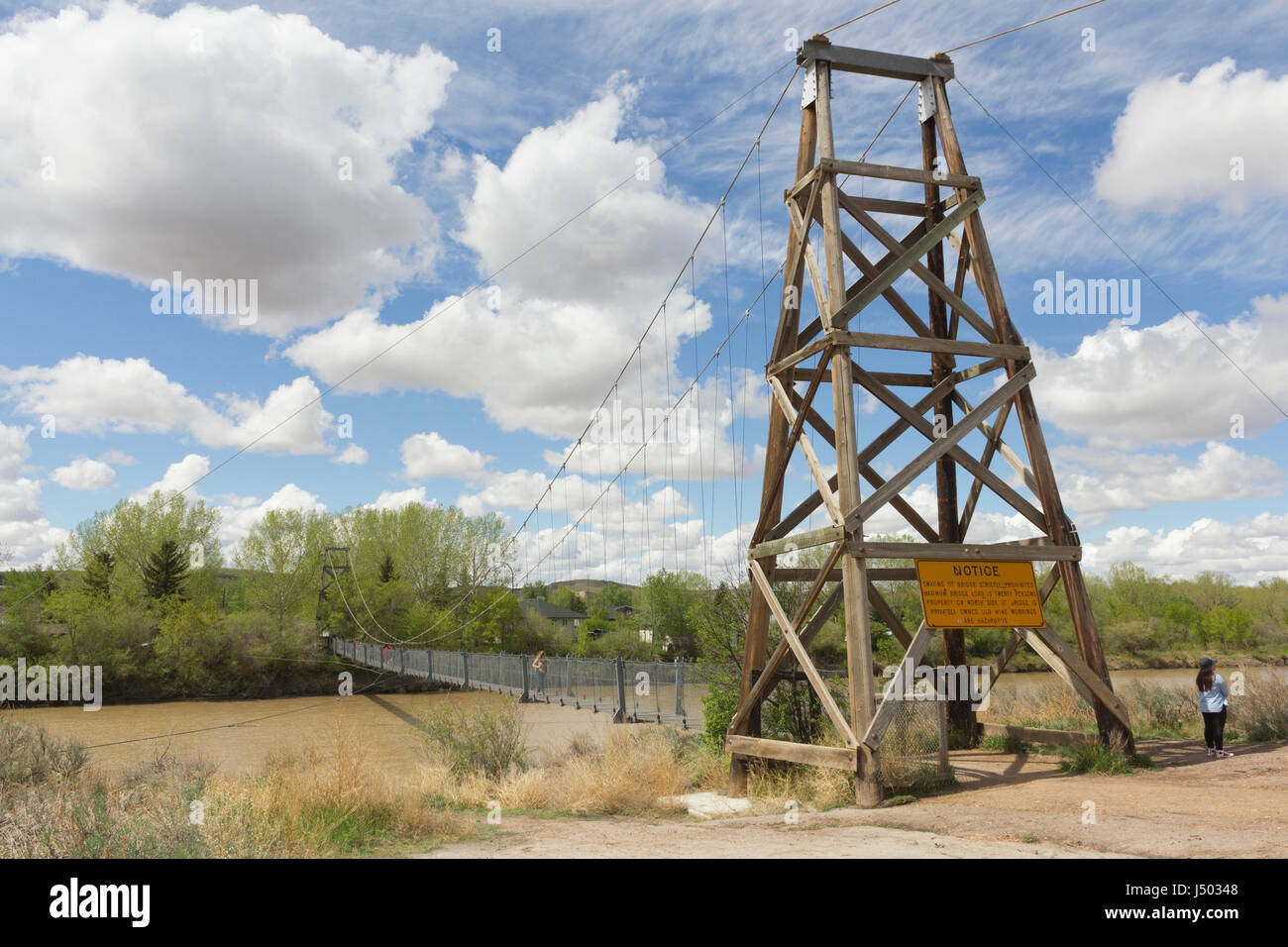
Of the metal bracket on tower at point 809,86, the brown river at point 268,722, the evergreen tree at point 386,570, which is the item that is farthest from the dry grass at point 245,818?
the evergreen tree at point 386,570

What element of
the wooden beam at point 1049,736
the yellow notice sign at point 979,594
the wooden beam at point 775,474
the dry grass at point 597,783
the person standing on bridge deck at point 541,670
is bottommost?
the person standing on bridge deck at point 541,670

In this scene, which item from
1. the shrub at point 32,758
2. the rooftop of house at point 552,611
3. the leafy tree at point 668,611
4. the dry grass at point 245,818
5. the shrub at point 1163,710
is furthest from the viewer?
the rooftop of house at point 552,611

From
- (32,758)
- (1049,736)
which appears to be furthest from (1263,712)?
(32,758)

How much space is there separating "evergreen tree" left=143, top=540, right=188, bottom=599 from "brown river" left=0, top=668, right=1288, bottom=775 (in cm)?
767

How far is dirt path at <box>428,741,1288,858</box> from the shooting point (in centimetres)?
517

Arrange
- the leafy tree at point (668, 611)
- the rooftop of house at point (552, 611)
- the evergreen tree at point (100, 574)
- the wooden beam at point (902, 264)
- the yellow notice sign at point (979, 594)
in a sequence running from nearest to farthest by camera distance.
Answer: the yellow notice sign at point (979, 594), the wooden beam at point (902, 264), the evergreen tree at point (100, 574), the leafy tree at point (668, 611), the rooftop of house at point (552, 611)

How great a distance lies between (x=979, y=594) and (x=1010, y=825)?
9.14 ft

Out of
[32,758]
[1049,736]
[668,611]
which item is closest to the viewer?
[1049,736]

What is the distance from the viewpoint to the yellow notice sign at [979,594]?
8.10m

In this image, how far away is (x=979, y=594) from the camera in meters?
8.30

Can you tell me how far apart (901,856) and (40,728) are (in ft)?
43.4

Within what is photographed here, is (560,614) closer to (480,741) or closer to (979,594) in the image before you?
(480,741)

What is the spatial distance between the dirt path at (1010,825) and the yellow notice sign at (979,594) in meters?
1.46

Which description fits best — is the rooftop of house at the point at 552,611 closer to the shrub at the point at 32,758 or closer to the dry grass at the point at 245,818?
the shrub at the point at 32,758
